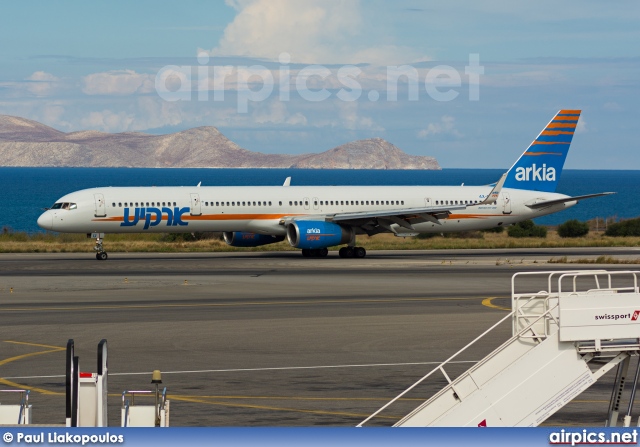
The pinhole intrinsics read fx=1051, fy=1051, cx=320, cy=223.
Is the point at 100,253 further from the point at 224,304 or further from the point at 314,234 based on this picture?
the point at 224,304

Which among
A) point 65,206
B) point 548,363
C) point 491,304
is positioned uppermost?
point 65,206

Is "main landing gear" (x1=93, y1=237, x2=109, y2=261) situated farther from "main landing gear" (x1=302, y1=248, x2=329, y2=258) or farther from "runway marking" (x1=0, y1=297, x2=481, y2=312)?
"runway marking" (x1=0, y1=297, x2=481, y2=312)

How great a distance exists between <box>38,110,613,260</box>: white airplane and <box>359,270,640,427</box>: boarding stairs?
42395 mm

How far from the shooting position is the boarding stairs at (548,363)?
39.0 ft

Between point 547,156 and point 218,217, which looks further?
point 547,156

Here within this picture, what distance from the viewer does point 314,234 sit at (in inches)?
2186

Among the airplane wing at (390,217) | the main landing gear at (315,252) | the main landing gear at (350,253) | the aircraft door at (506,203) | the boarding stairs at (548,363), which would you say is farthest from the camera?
the aircraft door at (506,203)

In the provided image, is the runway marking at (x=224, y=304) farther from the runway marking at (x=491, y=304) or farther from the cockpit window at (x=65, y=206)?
the cockpit window at (x=65, y=206)

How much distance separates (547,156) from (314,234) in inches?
692

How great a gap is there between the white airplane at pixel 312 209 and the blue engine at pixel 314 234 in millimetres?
53

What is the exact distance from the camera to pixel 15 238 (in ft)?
246

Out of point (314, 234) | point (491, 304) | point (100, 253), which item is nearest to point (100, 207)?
point (100, 253)

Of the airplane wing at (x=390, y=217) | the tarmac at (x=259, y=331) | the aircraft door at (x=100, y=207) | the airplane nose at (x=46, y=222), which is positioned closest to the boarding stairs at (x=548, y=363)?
the tarmac at (x=259, y=331)

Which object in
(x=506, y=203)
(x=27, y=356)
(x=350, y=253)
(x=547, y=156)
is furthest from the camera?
(x=547, y=156)
